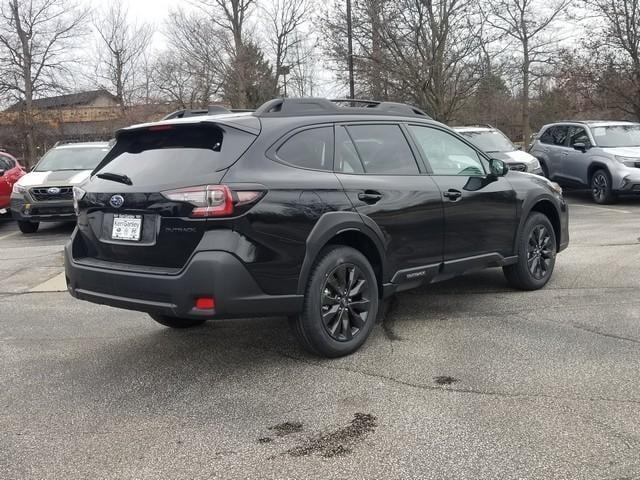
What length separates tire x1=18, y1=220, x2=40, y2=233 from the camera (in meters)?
11.8

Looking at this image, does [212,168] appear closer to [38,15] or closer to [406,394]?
[406,394]

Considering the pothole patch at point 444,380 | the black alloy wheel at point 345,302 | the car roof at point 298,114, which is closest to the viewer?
→ the pothole patch at point 444,380

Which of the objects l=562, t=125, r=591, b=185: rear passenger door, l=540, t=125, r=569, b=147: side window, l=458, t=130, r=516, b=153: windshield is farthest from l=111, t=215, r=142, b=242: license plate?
l=540, t=125, r=569, b=147: side window

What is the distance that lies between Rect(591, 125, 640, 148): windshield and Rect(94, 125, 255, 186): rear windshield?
11.5 m

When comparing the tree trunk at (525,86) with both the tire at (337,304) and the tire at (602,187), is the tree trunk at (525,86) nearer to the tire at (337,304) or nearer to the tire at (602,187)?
the tire at (602,187)

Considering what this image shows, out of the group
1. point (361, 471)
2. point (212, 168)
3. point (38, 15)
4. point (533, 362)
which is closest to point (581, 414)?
point (533, 362)

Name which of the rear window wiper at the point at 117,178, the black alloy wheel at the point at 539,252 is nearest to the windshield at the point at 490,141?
the black alloy wheel at the point at 539,252

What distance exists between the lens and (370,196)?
4402 millimetres

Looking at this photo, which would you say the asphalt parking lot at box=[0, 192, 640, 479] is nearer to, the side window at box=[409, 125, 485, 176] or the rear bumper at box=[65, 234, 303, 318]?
the rear bumper at box=[65, 234, 303, 318]

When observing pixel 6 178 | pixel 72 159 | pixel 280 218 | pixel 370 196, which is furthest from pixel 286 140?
pixel 6 178

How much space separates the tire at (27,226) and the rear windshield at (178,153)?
849cm

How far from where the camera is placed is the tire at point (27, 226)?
11798mm

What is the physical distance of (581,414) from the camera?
3.32 m

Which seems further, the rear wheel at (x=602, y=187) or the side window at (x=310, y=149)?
the rear wheel at (x=602, y=187)
